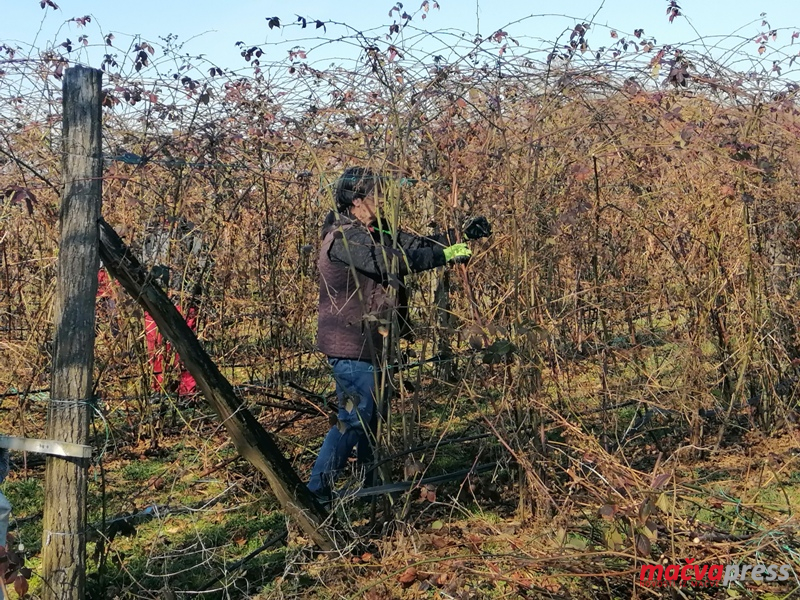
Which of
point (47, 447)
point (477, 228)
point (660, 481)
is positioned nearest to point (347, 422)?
point (477, 228)

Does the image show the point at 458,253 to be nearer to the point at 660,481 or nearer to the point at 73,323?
the point at 660,481

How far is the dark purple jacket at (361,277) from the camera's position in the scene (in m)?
3.65

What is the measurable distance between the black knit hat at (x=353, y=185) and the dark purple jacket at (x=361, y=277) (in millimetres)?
97

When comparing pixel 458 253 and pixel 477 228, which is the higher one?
pixel 477 228

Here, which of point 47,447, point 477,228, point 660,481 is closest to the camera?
point 660,481

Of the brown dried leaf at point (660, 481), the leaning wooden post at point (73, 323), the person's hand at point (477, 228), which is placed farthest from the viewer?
the person's hand at point (477, 228)

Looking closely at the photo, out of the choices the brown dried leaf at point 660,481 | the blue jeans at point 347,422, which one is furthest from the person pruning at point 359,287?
the brown dried leaf at point 660,481

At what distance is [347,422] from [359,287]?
0.71 m

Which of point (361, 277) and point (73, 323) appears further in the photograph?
point (361, 277)

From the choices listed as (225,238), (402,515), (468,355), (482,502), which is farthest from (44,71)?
(482,502)

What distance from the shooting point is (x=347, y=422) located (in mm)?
3973

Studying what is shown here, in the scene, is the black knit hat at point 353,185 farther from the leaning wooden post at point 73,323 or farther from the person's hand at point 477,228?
the leaning wooden post at point 73,323

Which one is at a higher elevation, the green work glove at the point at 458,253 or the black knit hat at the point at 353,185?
the black knit hat at the point at 353,185

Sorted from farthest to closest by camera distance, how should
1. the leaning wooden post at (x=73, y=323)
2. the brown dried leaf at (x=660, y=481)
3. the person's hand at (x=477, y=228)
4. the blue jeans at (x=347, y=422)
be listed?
the blue jeans at (x=347, y=422)
the person's hand at (x=477, y=228)
the leaning wooden post at (x=73, y=323)
the brown dried leaf at (x=660, y=481)
